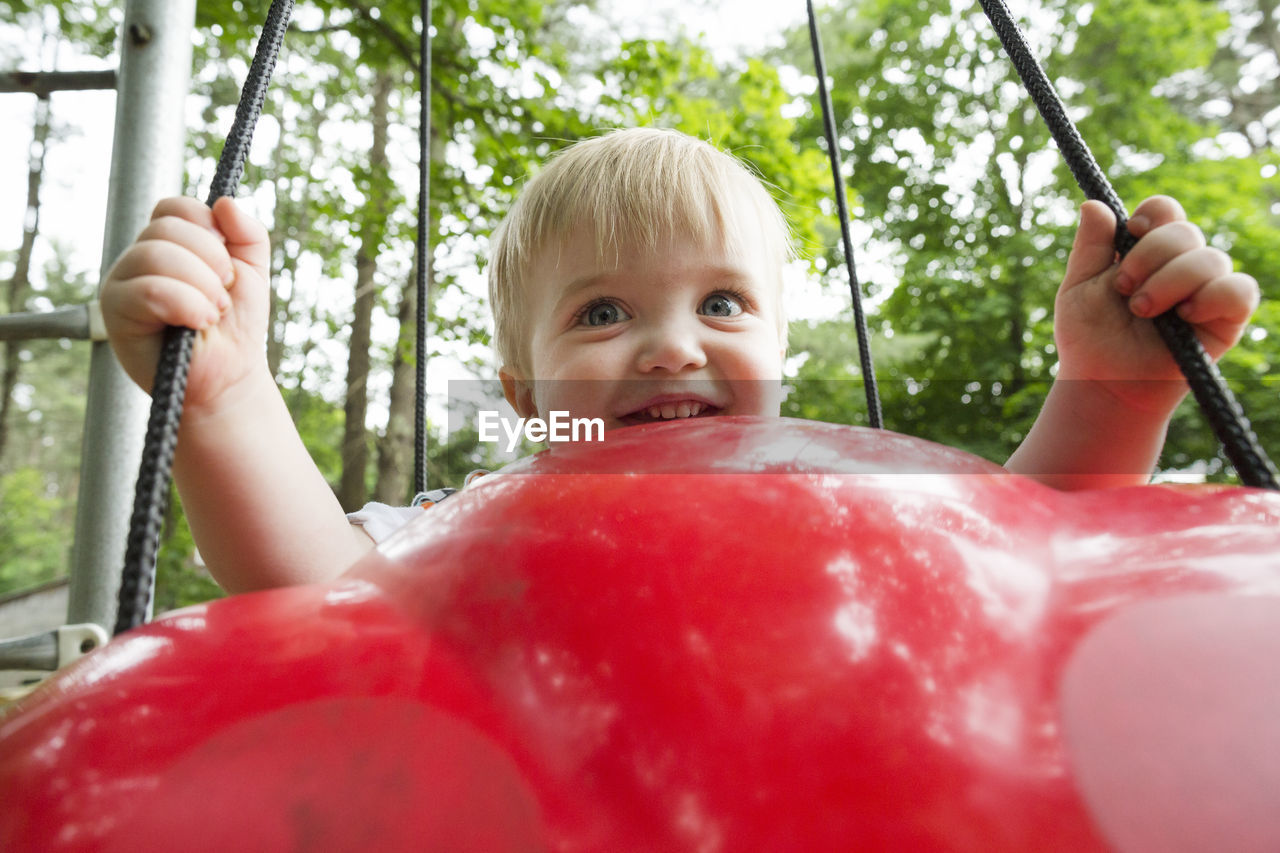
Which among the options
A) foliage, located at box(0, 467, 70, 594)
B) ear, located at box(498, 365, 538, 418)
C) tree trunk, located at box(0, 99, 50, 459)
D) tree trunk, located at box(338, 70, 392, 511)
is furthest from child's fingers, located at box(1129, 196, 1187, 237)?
foliage, located at box(0, 467, 70, 594)

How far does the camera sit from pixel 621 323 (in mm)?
854

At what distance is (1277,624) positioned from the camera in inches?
11.5

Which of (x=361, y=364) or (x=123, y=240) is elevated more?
(x=361, y=364)

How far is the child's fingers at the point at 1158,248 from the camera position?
526mm

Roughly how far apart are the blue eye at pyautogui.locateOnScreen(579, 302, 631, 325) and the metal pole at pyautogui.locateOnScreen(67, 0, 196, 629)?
2.22 ft

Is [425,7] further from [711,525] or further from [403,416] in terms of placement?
[403,416]

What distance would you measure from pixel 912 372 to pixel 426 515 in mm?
5956

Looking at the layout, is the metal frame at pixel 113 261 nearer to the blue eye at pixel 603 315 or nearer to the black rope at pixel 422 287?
the black rope at pixel 422 287

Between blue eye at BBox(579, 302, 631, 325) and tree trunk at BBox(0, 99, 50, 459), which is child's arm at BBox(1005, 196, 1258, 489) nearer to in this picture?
blue eye at BBox(579, 302, 631, 325)

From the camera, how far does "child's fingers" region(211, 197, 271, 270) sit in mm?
528

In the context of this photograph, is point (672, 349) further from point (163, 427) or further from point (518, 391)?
point (163, 427)

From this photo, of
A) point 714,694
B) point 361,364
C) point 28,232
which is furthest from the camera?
point 28,232

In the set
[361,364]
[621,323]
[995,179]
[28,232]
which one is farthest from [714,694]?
[28,232]

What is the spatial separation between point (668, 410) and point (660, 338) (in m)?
0.08
